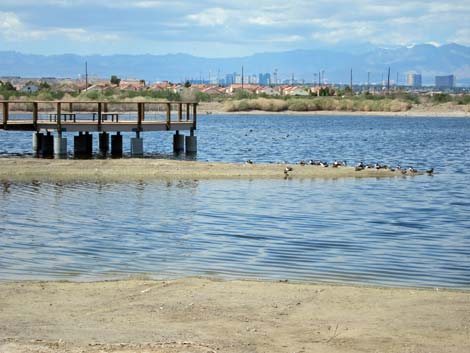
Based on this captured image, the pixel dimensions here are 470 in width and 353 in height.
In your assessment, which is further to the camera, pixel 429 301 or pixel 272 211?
pixel 272 211

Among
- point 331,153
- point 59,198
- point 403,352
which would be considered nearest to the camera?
point 403,352

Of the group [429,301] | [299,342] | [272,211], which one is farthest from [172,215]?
[299,342]

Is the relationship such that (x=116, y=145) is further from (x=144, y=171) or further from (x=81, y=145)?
(x=144, y=171)

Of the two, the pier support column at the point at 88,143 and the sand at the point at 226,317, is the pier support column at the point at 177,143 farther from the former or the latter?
the sand at the point at 226,317

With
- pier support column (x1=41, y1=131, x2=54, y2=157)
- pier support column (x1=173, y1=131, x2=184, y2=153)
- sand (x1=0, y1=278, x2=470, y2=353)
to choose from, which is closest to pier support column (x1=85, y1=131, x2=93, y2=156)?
pier support column (x1=41, y1=131, x2=54, y2=157)

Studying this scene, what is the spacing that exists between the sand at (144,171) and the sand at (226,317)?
18.2 m

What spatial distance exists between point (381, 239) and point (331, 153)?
31809mm

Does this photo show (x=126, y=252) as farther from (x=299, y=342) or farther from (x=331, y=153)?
(x=331, y=153)

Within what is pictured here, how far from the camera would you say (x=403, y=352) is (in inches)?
417

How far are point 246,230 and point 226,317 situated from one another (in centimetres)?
952

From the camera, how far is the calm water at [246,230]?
1673 centimetres

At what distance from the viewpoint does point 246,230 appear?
21.7 meters

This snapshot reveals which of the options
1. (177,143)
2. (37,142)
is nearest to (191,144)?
(177,143)

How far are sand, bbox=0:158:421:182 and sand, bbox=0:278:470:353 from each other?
716 inches
